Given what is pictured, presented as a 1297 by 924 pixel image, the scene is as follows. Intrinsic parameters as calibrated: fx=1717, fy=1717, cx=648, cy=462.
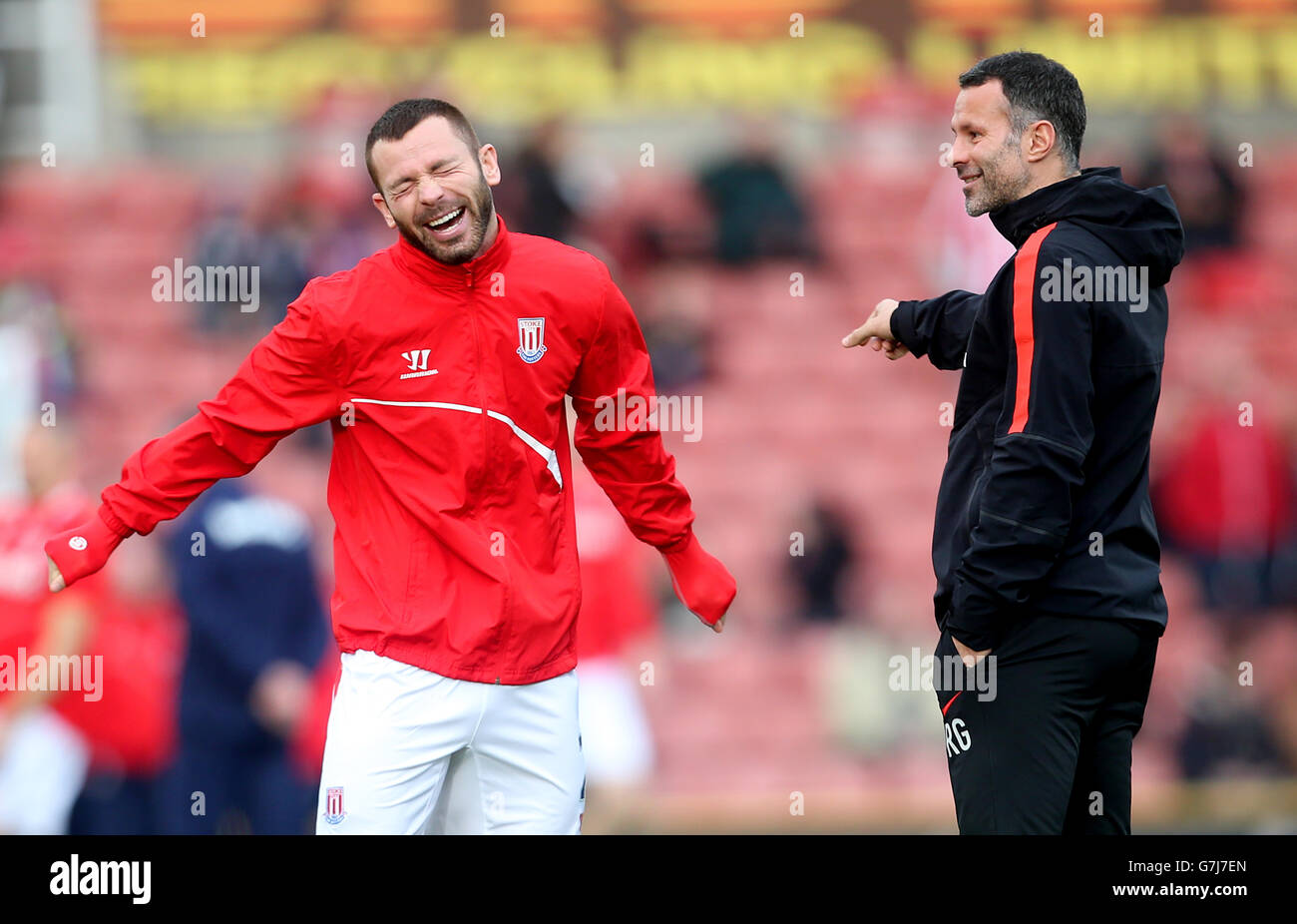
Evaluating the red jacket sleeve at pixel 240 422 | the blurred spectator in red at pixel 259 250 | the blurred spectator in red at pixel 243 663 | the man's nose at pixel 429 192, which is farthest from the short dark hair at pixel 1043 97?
the blurred spectator in red at pixel 259 250

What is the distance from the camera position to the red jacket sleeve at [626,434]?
13.1 ft

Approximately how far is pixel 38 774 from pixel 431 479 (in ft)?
13.2

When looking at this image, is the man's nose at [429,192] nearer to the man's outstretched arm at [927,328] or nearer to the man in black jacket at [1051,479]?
the man's outstretched arm at [927,328]

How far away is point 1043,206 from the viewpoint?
3.65 meters

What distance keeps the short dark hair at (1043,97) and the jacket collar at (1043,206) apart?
Result: 0.08m

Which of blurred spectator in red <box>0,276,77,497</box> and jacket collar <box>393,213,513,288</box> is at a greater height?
blurred spectator in red <box>0,276,77,497</box>

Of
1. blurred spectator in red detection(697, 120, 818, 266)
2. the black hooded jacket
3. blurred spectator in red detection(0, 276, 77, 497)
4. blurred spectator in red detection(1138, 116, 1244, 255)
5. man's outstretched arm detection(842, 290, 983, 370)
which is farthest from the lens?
blurred spectator in red detection(697, 120, 818, 266)

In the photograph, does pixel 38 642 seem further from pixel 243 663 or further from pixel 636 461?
pixel 636 461

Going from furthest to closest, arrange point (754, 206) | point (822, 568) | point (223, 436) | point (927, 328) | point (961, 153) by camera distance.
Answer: point (754, 206) → point (822, 568) → point (927, 328) → point (223, 436) → point (961, 153)

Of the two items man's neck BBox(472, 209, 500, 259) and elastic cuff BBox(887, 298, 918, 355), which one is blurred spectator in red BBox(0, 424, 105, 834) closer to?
man's neck BBox(472, 209, 500, 259)

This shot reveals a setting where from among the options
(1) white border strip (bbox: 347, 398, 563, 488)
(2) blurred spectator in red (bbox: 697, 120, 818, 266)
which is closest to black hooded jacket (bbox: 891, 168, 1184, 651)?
(1) white border strip (bbox: 347, 398, 563, 488)

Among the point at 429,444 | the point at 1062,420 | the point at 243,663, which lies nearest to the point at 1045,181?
the point at 1062,420

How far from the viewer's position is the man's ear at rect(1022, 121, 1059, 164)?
3.68 metres

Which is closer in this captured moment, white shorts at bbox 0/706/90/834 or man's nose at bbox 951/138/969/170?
man's nose at bbox 951/138/969/170
